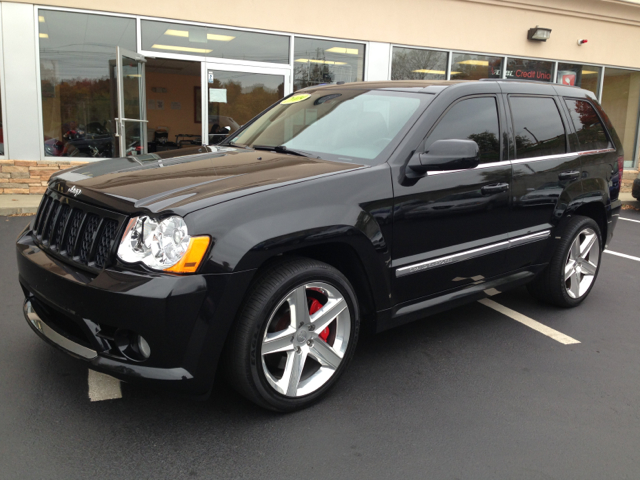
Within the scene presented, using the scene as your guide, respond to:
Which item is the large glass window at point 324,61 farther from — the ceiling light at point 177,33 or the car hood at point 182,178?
the car hood at point 182,178

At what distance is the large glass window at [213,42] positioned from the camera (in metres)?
9.88

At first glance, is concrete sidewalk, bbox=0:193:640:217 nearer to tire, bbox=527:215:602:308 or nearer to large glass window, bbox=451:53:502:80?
tire, bbox=527:215:602:308

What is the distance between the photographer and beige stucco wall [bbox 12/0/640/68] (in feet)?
33.2

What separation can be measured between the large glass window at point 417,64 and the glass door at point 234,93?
8.20 ft

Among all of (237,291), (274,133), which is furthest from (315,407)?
(274,133)

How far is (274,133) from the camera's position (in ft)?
12.9

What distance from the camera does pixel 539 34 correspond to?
1273 cm

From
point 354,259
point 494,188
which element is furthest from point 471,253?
point 354,259

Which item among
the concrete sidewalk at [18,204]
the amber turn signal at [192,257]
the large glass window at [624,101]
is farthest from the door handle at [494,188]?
the large glass window at [624,101]

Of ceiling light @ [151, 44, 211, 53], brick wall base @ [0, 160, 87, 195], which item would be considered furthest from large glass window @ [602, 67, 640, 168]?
brick wall base @ [0, 160, 87, 195]

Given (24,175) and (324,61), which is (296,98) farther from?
(324,61)

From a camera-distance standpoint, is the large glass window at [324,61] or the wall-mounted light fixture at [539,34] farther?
the wall-mounted light fixture at [539,34]

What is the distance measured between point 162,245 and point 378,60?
10.1 metres

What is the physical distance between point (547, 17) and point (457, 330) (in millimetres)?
11692
